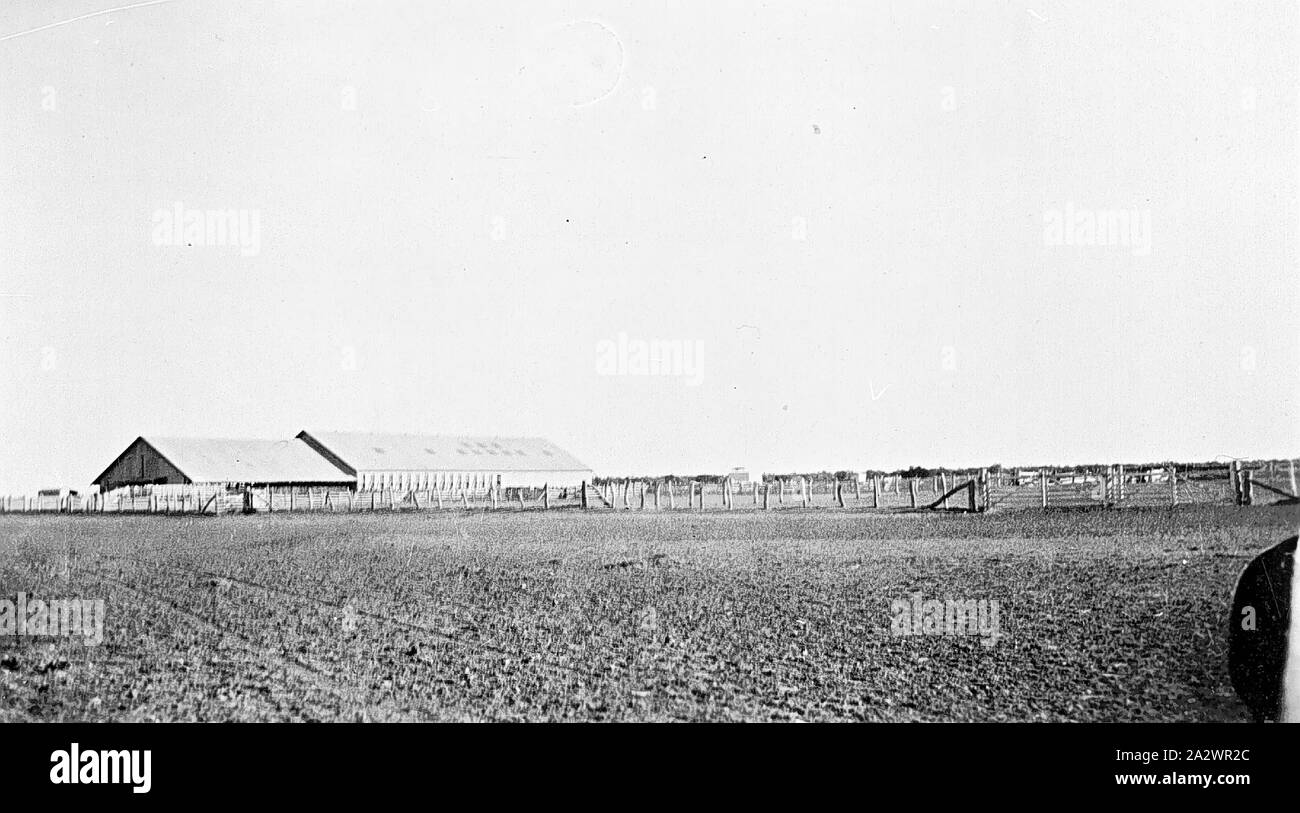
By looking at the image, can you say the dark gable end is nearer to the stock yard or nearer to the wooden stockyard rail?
the wooden stockyard rail

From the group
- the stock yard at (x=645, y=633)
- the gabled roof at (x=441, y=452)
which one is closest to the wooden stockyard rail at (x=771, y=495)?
the gabled roof at (x=441, y=452)

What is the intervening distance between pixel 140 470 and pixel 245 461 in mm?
2699

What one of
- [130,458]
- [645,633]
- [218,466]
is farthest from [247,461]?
[645,633]

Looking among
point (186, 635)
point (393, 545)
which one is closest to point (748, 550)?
point (393, 545)

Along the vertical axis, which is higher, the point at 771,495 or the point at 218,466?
the point at 218,466

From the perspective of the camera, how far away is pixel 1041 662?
8.17 meters

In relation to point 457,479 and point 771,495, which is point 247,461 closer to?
point 457,479

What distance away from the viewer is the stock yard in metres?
7.60

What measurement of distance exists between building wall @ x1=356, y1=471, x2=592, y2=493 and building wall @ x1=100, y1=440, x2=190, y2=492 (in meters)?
4.94

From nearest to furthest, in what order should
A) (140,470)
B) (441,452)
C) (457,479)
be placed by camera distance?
(441,452)
(457,479)
(140,470)

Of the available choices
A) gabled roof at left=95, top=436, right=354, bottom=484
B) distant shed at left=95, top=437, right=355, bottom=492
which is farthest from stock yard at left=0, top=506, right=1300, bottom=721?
distant shed at left=95, top=437, right=355, bottom=492

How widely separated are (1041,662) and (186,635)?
7182 mm

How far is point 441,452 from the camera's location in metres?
21.1
